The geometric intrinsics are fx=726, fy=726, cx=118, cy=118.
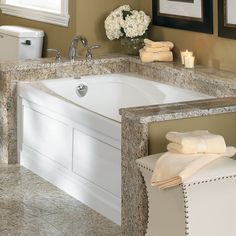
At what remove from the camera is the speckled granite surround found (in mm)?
3559

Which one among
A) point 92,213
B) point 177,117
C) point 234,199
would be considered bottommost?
point 92,213

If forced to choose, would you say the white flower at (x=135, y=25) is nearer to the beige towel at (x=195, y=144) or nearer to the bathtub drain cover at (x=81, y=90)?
the bathtub drain cover at (x=81, y=90)

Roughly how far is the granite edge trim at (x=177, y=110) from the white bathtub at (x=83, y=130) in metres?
0.33

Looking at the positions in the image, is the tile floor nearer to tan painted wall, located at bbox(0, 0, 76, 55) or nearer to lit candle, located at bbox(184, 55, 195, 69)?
lit candle, located at bbox(184, 55, 195, 69)

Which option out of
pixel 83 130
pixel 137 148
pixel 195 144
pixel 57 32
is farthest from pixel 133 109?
pixel 57 32

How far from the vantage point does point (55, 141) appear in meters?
4.70

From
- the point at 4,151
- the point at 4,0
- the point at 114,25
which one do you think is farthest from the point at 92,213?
the point at 4,0

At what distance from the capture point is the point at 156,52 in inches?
212

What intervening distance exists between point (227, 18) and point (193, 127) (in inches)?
53.7

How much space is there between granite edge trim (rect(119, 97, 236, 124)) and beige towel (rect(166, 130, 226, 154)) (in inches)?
9.9

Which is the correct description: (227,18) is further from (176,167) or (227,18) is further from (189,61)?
(176,167)

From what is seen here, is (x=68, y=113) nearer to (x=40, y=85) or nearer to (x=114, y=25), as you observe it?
(x=40, y=85)

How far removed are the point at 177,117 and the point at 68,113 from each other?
102cm

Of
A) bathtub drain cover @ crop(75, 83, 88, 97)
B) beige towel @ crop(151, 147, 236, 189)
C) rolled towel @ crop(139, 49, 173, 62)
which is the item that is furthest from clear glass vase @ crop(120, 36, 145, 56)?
beige towel @ crop(151, 147, 236, 189)
